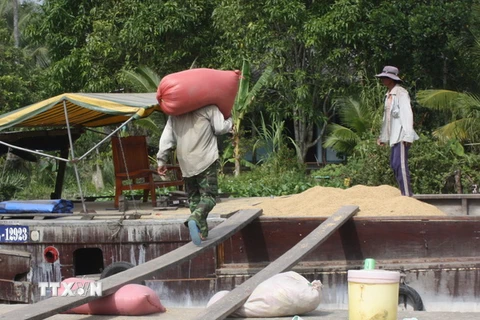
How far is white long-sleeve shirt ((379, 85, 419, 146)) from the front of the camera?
8297mm

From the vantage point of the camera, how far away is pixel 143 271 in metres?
6.05

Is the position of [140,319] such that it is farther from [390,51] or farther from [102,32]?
[102,32]

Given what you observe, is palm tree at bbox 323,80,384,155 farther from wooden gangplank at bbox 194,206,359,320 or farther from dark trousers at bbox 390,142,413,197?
wooden gangplank at bbox 194,206,359,320

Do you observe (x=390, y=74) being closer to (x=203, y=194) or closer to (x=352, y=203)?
(x=352, y=203)

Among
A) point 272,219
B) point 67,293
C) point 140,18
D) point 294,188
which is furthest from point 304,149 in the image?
point 67,293

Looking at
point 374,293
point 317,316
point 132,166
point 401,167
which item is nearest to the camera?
point 374,293

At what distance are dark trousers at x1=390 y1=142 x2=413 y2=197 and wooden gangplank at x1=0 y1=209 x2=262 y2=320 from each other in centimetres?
152

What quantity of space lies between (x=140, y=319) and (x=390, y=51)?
11.7 metres

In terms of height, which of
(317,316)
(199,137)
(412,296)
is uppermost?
(199,137)

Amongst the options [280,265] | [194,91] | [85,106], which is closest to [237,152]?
[85,106]

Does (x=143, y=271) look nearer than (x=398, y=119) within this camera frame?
Yes

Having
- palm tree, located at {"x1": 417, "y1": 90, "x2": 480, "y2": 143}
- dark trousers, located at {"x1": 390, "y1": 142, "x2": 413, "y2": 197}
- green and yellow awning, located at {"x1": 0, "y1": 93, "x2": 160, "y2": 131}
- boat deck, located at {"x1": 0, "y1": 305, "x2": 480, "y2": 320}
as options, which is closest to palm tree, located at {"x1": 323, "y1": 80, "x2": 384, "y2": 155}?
palm tree, located at {"x1": 417, "y1": 90, "x2": 480, "y2": 143}

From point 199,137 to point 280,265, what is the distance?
1.15m

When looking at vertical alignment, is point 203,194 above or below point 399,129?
below
